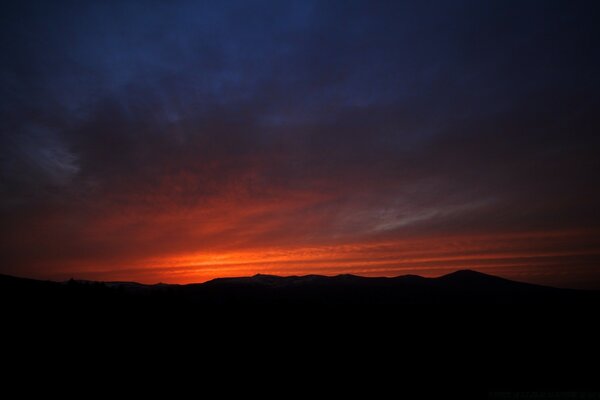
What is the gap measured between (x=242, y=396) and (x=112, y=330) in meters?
16.7

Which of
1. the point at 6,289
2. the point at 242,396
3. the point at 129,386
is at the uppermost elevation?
the point at 6,289

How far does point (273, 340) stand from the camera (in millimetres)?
43156

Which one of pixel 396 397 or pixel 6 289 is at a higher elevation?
pixel 6 289

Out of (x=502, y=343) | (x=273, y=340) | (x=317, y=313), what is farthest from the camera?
(x=317, y=313)

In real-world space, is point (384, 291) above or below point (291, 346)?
below

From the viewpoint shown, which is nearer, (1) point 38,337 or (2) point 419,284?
(1) point 38,337

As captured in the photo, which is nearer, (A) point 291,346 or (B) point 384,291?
(A) point 291,346

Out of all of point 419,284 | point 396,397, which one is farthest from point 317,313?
point 419,284

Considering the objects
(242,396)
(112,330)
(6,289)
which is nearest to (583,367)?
(242,396)

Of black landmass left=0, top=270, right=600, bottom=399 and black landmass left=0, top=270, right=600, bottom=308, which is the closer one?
black landmass left=0, top=270, right=600, bottom=399

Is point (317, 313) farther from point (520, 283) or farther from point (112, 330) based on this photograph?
point (520, 283)

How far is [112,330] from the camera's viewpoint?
33.2 meters

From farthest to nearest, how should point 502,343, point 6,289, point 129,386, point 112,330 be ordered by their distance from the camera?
1. point 502,343
2. point 6,289
3. point 112,330
4. point 129,386

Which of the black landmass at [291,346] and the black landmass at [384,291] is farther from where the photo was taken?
the black landmass at [384,291]
